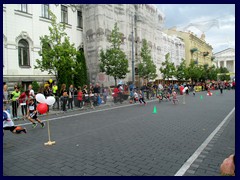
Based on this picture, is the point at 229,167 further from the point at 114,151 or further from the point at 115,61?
the point at 115,61

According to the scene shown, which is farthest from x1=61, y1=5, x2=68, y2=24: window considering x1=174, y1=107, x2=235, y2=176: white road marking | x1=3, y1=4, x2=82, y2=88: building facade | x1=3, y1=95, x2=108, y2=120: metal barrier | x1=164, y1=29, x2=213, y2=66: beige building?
x1=164, y1=29, x2=213, y2=66: beige building

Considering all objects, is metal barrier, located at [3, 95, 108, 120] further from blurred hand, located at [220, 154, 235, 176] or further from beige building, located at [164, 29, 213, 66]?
beige building, located at [164, 29, 213, 66]

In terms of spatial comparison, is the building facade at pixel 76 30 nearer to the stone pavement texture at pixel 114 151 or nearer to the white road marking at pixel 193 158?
the stone pavement texture at pixel 114 151

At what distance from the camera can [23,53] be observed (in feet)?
69.9

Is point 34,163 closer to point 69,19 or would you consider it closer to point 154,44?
point 69,19

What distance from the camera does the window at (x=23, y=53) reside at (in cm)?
2095

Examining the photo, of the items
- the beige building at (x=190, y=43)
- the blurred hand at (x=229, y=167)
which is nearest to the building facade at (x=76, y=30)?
the blurred hand at (x=229, y=167)

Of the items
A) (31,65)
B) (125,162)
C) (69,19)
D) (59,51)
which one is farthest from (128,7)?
(125,162)

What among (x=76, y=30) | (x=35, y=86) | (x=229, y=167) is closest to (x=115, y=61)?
(x=76, y=30)

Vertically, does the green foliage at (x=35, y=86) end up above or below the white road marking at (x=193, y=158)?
above

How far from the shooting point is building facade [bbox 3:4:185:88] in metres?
20.0

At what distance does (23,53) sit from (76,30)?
27.2 ft
